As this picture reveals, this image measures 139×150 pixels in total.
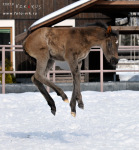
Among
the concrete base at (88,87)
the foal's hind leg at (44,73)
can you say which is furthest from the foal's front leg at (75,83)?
the concrete base at (88,87)

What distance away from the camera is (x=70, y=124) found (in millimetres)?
7059

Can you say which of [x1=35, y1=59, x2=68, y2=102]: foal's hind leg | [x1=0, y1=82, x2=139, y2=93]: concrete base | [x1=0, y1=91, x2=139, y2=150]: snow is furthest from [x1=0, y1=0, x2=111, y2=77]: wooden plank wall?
Result: [x1=35, y1=59, x2=68, y2=102]: foal's hind leg

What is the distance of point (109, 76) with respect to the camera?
14.2m

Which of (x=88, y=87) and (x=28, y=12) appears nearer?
(x=88, y=87)

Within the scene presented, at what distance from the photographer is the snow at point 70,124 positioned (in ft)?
18.0

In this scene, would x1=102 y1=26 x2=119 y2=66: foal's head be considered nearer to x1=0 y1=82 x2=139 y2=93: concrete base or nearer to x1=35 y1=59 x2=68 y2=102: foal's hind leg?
x1=35 y1=59 x2=68 y2=102: foal's hind leg

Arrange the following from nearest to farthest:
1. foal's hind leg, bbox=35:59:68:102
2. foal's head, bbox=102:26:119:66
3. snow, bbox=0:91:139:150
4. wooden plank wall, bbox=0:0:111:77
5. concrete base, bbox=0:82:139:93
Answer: foal's head, bbox=102:26:119:66, foal's hind leg, bbox=35:59:68:102, snow, bbox=0:91:139:150, concrete base, bbox=0:82:139:93, wooden plank wall, bbox=0:0:111:77

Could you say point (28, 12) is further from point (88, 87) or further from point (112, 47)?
point (112, 47)

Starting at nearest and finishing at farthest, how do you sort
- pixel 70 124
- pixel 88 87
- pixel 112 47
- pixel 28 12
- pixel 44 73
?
pixel 112 47 → pixel 44 73 → pixel 70 124 → pixel 88 87 → pixel 28 12

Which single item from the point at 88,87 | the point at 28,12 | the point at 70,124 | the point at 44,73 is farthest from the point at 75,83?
the point at 28,12

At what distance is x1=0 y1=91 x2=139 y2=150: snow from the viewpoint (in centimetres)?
548

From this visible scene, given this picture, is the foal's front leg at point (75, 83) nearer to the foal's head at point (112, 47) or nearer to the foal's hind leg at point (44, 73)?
the foal's hind leg at point (44, 73)

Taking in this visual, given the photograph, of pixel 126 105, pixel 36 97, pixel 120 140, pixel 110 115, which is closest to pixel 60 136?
pixel 120 140

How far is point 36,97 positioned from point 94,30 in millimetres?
7085
